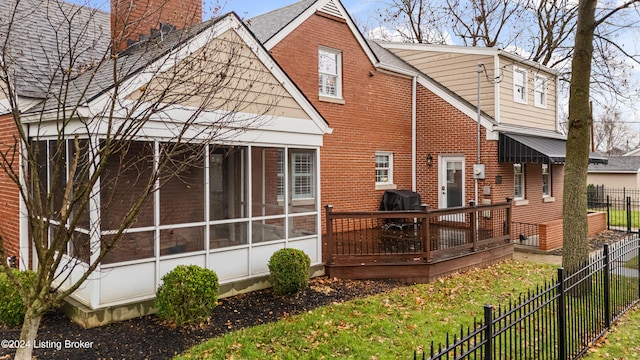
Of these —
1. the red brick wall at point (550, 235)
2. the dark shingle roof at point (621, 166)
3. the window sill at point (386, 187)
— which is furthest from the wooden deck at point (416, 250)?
the dark shingle roof at point (621, 166)

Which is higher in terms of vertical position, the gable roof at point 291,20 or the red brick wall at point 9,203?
the gable roof at point 291,20

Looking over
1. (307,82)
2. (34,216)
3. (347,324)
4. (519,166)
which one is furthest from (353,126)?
(34,216)

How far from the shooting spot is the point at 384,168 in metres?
14.7

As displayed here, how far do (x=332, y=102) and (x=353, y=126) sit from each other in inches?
44.4

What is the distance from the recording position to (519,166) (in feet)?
49.6

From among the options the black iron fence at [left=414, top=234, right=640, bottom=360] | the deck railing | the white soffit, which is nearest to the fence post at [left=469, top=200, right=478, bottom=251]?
the deck railing

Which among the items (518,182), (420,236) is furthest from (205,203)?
(518,182)

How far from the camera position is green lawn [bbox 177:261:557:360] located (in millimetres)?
5652

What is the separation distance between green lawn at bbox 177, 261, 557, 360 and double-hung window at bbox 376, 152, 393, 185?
5.82 meters

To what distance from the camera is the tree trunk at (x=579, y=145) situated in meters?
8.19

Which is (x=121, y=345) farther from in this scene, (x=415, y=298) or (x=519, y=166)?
(x=519, y=166)

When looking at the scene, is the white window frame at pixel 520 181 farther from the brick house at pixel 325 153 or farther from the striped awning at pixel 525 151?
the striped awning at pixel 525 151

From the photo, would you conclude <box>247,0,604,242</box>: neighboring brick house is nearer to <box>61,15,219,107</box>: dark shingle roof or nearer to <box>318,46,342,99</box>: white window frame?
<box>318,46,342,99</box>: white window frame

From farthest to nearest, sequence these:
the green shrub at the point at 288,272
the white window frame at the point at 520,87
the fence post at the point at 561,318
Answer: the white window frame at the point at 520,87
the green shrub at the point at 288,272
the fence post at the point at 561,318
